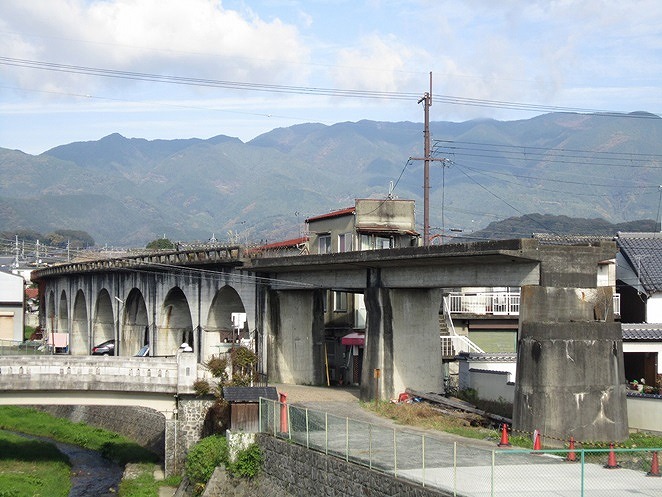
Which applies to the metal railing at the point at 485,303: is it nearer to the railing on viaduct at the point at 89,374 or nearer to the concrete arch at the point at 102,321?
the railing on viaduct at the point at 89,374

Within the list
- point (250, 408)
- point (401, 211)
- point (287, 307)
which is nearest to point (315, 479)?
point (250, 408)

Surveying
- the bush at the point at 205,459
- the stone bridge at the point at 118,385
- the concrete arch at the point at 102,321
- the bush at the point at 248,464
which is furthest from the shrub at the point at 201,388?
the concrete arch at the point at 102,321

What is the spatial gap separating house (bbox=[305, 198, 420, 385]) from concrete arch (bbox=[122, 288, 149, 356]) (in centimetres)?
2014

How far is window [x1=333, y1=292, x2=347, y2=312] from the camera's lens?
193 ft

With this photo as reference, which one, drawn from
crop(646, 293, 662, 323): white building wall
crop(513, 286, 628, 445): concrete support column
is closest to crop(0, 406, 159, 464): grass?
crop(513, 286, 628, 445): concrete support column

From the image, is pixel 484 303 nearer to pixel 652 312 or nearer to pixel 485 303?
pixel 485 303

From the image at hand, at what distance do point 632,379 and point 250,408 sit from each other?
64.0 ft

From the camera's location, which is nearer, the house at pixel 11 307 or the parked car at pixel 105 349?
the parked car at pixel 105 349

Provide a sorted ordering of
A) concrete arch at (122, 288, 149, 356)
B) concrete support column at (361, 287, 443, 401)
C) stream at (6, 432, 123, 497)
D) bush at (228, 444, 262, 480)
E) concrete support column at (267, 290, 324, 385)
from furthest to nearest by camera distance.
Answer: concrete arch at (122, 288, 149, 356)
concrete support column at (267, 290, 324, 385)
stream at (6, 432, 123, 497)
concrete support column at (361, 287, 443, 401)
bush at (228, 444, 262, 480)

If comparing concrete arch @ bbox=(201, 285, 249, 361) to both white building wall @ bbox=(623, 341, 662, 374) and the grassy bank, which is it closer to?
the grassy bank

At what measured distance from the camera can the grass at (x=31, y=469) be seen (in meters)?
40.5

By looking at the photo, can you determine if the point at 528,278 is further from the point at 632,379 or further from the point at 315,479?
the point at 632,379

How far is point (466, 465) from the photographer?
26750mm

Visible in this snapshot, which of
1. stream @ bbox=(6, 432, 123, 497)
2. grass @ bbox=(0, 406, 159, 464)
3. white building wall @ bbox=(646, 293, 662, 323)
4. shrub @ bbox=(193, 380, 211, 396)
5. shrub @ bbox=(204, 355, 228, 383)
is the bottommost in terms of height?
stream @ bbox=(6, 432, 123, 497)
